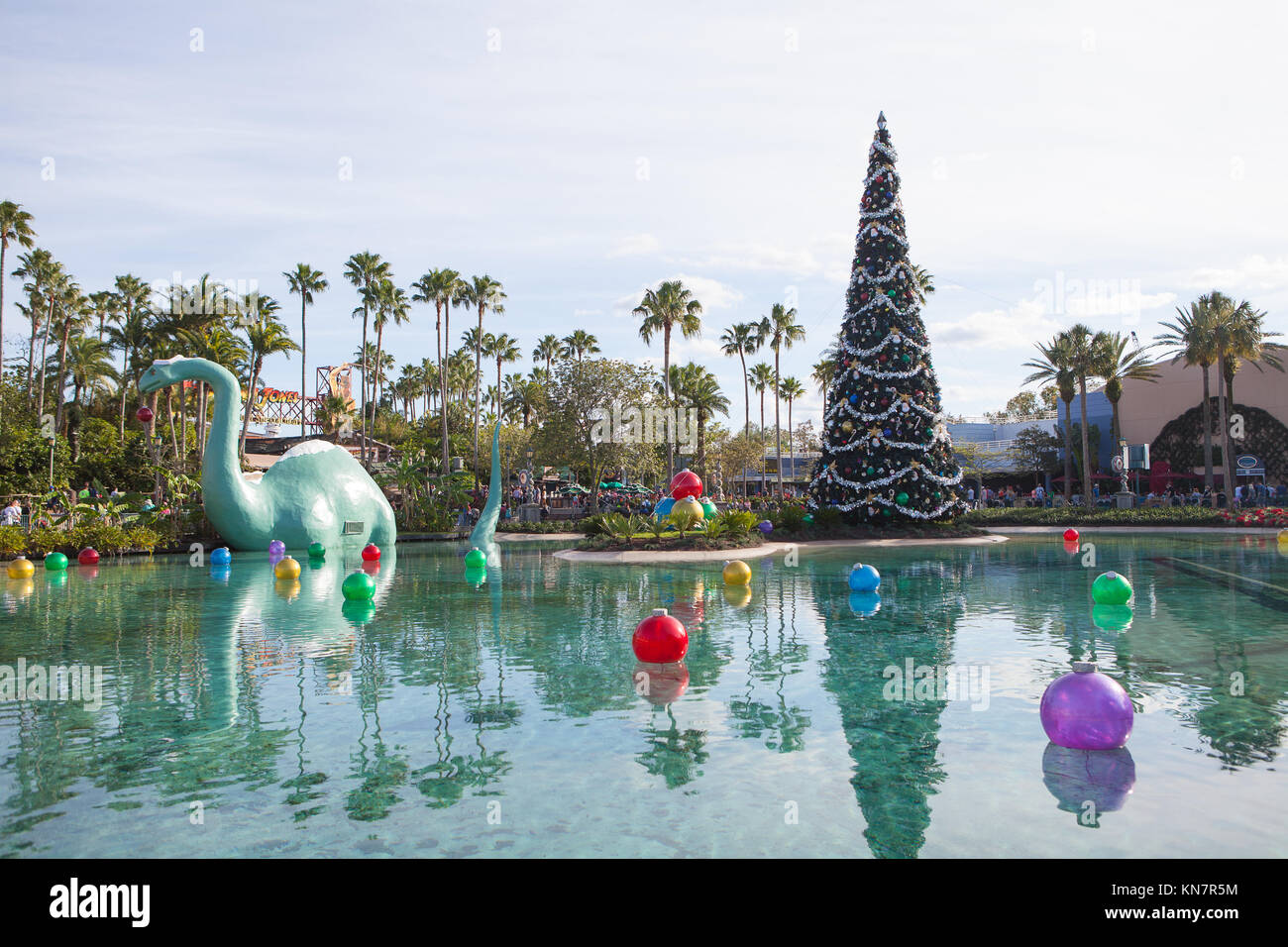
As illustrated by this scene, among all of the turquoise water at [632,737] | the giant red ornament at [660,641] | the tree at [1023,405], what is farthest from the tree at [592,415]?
the tree at [1023,405]

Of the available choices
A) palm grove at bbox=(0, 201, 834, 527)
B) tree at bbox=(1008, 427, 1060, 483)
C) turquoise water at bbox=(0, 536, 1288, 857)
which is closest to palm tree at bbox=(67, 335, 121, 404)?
palm grove at bbox=(0, 201, 834, 527)

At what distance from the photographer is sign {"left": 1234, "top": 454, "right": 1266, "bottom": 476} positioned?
47156 mm

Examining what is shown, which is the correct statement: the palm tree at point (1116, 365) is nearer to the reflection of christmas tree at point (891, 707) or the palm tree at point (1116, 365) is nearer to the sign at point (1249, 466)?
the sign at point (1249, 466)

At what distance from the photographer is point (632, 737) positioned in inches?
263

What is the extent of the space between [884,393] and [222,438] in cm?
1979

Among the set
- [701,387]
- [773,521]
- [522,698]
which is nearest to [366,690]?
[522,698]

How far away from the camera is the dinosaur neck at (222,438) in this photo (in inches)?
925

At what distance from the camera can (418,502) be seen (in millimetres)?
39531

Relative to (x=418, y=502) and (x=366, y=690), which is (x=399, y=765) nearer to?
(x=366, y=690)

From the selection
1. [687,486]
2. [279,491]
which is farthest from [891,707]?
[279,491]

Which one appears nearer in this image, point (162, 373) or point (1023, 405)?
point (162, 373)

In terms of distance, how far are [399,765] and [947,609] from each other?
9340 millimetres

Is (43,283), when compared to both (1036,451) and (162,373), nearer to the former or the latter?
(162,373)

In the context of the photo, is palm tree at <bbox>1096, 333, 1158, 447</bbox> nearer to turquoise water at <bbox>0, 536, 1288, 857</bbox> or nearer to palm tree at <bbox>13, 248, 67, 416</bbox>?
turquoise water at <bbox>0, 536, 1288, 857</bbox>
